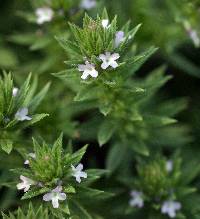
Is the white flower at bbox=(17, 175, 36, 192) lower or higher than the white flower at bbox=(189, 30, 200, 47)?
lower

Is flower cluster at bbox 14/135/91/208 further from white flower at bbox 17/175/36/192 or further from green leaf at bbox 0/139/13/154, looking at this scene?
green leaf at bbox 0/139/13/154

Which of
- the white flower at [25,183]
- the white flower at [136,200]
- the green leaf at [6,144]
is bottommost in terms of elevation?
the white flower at [25,183]

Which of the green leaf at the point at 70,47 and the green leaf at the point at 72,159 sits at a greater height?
the green leaf at the point at 70,47

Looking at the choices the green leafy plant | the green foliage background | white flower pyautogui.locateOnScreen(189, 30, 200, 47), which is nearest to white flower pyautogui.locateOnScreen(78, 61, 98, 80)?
the green foliage background

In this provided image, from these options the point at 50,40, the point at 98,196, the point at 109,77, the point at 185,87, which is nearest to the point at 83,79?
the point at 109,77

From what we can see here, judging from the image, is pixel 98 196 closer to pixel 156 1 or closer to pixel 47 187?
pixel 47 187

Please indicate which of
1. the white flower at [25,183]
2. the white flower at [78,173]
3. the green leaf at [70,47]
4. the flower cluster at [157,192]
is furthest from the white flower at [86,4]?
the white flower at [25,183]

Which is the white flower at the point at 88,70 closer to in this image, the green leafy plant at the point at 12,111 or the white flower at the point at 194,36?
the green leafy plant at the point at 12,111
